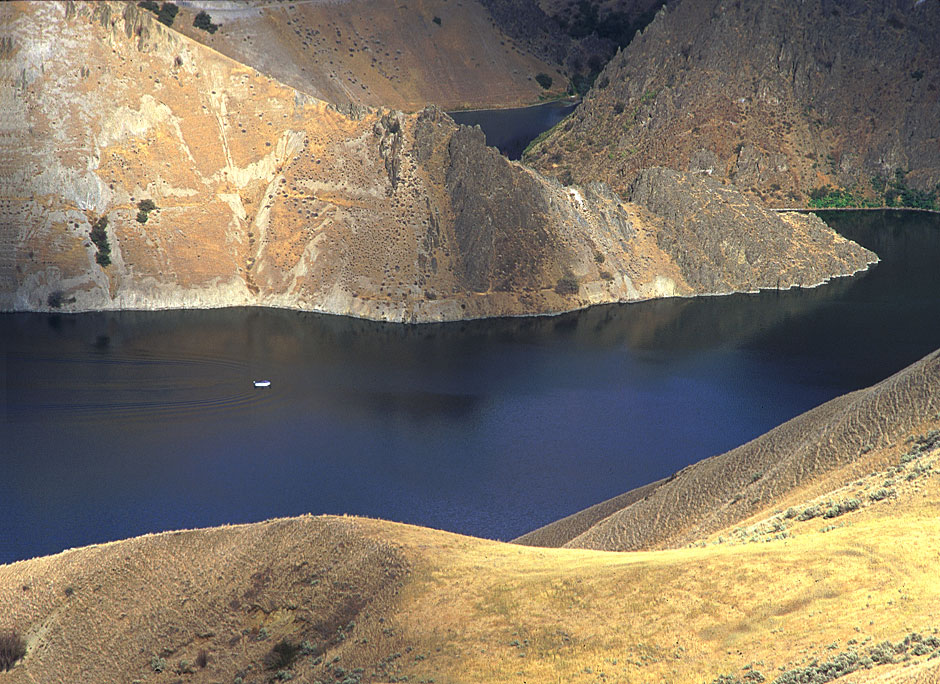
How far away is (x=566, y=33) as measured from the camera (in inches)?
7023

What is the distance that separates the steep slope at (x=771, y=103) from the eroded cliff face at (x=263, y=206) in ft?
95.9

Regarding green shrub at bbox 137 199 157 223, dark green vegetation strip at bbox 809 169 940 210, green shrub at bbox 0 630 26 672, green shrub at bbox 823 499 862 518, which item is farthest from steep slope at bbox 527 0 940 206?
Result: green shrub at bbox 0 630 26 672

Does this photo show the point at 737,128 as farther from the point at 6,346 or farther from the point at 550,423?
the point at 6,346

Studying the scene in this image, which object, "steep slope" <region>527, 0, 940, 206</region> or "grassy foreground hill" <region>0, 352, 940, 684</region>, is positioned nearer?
"grassy foreground hill" <region>0, 352, 940, 684</region>

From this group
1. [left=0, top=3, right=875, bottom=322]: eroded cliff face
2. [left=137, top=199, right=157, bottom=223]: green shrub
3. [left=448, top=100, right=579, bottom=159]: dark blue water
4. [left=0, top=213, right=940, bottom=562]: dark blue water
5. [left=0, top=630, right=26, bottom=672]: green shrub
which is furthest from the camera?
[left=448, top=100, right=579, bottom=159]: dark blue water

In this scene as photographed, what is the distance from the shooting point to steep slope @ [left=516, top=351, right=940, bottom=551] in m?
39.9

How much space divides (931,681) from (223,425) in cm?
5022

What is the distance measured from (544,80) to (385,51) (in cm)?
2597

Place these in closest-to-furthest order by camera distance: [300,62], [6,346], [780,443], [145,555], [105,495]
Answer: [145,555], [780,443], [105,495], [6,346], [300,62]

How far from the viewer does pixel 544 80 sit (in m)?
168

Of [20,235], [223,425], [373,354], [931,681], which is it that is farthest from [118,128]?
[931,681]

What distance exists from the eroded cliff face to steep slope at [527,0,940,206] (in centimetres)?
2923

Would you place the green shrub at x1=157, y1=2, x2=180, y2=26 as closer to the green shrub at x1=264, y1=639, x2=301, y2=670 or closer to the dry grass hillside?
the dry grass hillside

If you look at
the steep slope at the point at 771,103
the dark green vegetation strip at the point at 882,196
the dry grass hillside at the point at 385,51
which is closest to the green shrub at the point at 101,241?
the dry grass hillside at the point at 385,51
